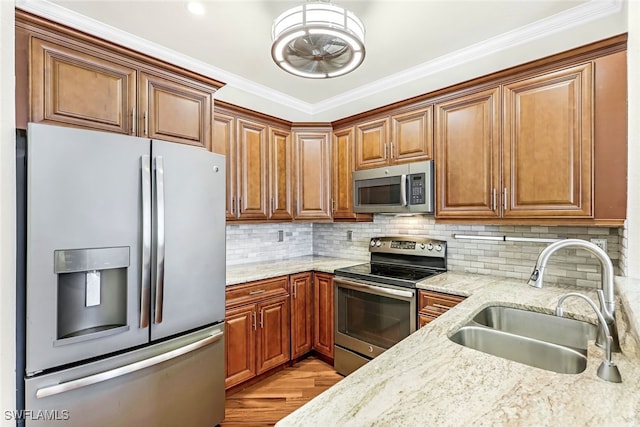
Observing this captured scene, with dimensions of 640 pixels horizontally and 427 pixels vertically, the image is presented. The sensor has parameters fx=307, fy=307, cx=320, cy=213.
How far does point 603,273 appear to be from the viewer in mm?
1079

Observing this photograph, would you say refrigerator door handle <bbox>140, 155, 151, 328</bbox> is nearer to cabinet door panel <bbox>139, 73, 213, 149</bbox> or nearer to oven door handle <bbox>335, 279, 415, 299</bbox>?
cabinet door panel <bbox>139, 73, 213, 149</bbox>

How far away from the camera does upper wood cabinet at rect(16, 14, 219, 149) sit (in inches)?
60.9

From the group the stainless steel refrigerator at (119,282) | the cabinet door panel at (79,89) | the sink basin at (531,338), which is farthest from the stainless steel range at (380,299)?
the cabinet door panel at (79,89)

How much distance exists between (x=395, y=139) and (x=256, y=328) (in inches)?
76.8

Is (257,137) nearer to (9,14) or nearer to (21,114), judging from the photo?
(21,114)

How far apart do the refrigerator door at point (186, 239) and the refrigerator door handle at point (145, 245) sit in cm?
3

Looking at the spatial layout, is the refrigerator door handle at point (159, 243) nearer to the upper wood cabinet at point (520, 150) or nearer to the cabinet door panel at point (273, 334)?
the cabinet door panel at point (273, 334)

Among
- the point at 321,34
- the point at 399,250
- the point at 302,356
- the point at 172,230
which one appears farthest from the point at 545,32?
the point at 302,356

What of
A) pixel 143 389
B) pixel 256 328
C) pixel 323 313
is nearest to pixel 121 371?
pixel 143 389

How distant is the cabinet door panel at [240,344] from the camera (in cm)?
226

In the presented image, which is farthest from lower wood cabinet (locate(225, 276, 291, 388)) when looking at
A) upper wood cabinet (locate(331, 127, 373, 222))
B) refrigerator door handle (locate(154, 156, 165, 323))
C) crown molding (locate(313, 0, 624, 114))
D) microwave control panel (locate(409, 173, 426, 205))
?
crown molding (locate(313, 0, 624, 114))

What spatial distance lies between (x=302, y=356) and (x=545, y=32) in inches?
125

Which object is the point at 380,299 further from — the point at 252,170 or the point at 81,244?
the point at 81,244

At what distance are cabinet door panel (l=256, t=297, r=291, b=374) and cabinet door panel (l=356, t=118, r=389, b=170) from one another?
144 centimetres
